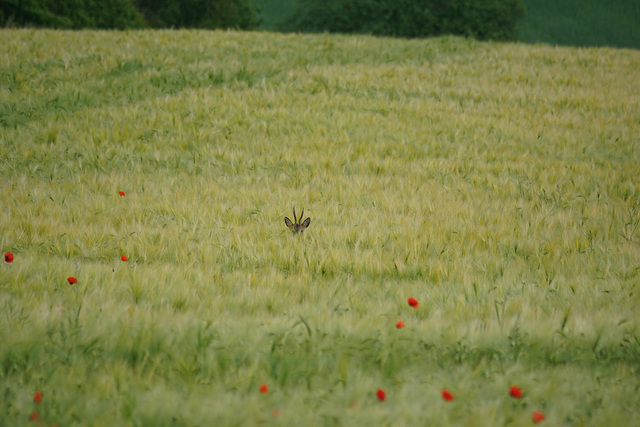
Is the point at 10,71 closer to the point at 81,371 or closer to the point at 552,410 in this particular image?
the point at 81,371

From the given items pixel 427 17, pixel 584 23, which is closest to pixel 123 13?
pixel 427 17

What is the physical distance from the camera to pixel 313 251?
4.16 m

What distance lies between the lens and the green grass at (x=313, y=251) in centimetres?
236

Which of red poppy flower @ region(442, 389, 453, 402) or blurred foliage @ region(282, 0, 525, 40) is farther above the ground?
blurred foliage @ region(282, 0, 525, 40)

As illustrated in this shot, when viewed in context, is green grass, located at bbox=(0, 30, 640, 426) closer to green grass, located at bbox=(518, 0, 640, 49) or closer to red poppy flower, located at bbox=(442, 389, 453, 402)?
red poppy flower, located at bbox=(442, 389, 453, 402)

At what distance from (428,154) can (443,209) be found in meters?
2.40

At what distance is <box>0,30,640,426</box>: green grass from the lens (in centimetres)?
236

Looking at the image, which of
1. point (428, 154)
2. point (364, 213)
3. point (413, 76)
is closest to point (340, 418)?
point (364, 213)

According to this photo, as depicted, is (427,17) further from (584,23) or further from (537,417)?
(537,417)

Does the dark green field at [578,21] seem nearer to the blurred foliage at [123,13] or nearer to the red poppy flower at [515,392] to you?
the blurred foliage at [123,13]

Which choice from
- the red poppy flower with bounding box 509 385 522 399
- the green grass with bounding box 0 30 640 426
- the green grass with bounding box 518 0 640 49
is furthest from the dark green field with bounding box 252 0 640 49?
the red poppy flower with bounding box 509 385 522 399

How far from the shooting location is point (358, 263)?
3.93 m

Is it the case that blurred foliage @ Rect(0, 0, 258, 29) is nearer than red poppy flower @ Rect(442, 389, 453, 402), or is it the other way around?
red poppy flower @ Rect(442, 389, 453, 402)

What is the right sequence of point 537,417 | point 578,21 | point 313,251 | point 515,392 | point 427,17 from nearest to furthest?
point 537,417, point 515,392, point 313,251, point 427,17, point 578,21
